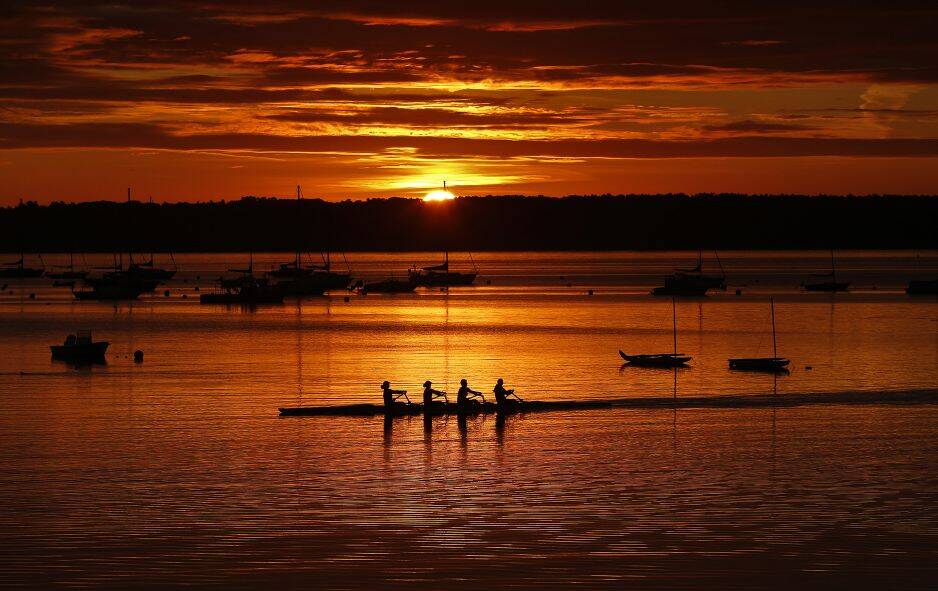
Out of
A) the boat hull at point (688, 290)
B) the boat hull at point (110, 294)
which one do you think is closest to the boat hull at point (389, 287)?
the boat hull at point (110, 294)

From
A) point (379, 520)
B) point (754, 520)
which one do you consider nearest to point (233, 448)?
point (379, 520)

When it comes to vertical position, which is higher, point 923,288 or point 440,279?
point 440,279

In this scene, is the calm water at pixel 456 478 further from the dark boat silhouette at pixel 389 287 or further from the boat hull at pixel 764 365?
the dark boat silhouette at pixel 389 287

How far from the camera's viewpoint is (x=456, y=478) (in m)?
31.1

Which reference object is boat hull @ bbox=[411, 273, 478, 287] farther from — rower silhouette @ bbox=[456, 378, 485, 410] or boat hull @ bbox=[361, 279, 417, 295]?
rower silhouette @ bbox=[456, 378, 485, 410]

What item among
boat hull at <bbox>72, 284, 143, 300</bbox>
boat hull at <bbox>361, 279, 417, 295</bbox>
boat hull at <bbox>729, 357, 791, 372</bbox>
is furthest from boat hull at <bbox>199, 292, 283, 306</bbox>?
boat hull at <bbox>729, 357, 791, 372</bbox>

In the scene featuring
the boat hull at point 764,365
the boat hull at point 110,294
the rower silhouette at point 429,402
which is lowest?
the rower silhouette at point 429,402

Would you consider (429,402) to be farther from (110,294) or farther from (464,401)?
(110,294)

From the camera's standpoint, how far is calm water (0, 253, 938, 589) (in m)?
22.2

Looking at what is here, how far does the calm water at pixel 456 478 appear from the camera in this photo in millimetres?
22234

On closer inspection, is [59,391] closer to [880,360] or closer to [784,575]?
[784,575]

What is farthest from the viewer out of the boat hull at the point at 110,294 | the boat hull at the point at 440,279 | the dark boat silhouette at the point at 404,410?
the boat hull at the point at 440,279

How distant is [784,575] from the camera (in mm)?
21453

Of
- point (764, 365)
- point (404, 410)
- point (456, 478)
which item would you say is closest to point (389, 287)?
point (764, 365)
